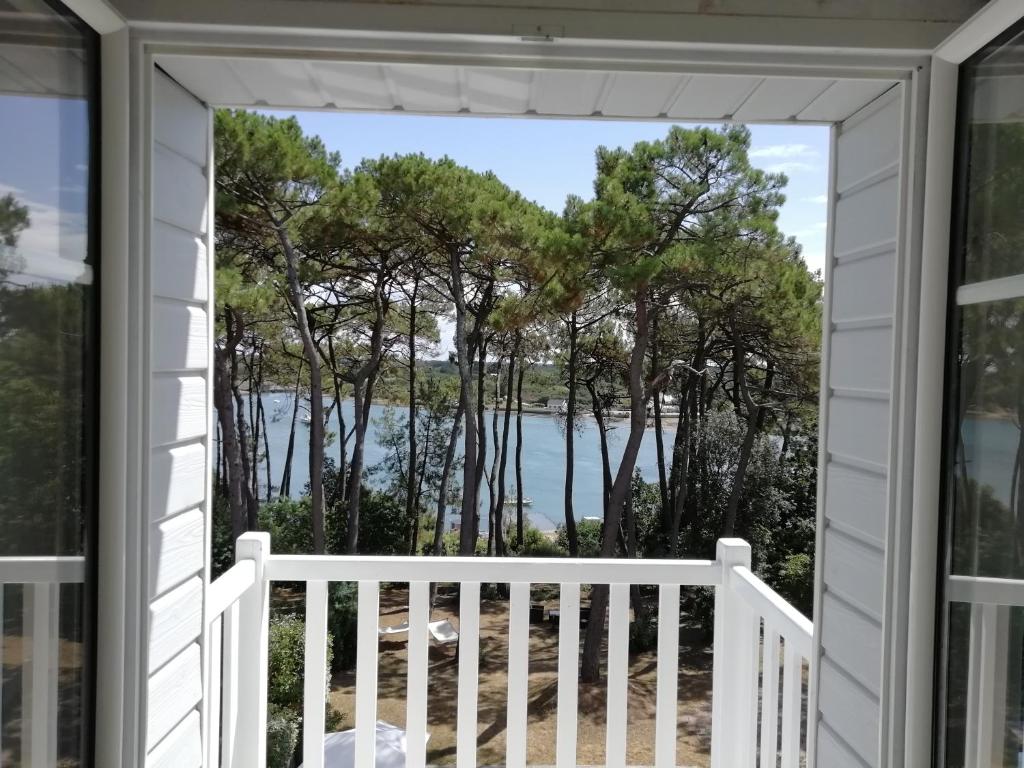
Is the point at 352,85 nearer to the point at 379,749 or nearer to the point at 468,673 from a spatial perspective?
the point at 468,673

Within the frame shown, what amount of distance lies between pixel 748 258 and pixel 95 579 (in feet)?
28.7

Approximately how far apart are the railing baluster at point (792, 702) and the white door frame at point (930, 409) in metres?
0.49

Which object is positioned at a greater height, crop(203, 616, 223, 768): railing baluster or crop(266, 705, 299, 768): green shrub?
crop(203, 616, 223, 768): railing baluster

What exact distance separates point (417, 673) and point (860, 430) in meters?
1.41

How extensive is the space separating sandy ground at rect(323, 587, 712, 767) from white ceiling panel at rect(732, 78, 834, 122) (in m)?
6.67

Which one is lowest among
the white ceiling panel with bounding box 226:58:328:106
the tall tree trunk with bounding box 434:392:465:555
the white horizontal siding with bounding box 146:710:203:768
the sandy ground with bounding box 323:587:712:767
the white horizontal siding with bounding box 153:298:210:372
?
the sandy ground with bounding box 323:587:712:767

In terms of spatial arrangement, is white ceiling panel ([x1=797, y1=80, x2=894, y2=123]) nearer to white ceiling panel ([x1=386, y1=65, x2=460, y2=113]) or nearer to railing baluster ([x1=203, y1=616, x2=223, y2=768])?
white ceiling panel ([x1=386, y1=65, x2=460, y2=113])

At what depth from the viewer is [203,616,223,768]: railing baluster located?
1.68 m

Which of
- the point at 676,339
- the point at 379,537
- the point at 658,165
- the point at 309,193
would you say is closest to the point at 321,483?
the point at 379,537

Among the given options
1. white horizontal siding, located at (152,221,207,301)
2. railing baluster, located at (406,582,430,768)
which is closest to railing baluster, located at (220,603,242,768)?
railing baluster, located at (406,582,430,768)

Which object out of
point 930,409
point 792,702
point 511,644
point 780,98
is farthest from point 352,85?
point 792,702

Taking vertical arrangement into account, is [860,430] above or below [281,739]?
above

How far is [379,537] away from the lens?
9516 millimetres

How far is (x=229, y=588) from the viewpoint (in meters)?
1.91
